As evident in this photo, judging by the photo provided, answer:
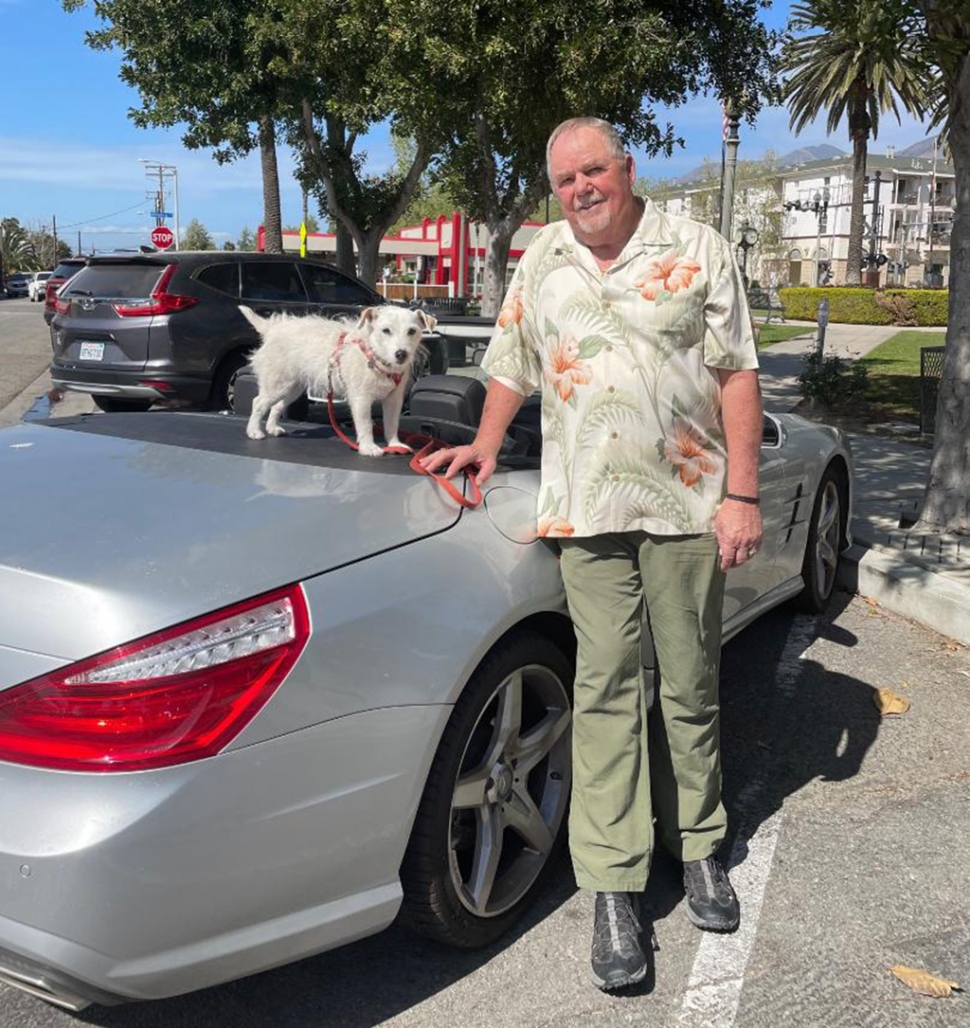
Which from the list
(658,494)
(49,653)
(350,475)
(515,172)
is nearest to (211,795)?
(49,653)

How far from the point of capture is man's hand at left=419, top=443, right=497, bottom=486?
Answer: 9.01 feet

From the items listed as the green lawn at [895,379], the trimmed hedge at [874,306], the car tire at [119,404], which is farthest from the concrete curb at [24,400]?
the trimmed hedge at [874,306]

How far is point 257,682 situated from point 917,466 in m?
8.18

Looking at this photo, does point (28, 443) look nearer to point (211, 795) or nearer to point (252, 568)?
point (252, 568)

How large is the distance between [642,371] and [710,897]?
138cm

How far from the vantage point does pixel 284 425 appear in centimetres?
343

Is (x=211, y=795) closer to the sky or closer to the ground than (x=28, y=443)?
closer to the ground

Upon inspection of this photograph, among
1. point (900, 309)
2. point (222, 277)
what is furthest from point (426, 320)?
point (900, 309)

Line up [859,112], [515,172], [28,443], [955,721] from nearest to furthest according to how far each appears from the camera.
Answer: [28,443] → [955,721] → [515,172] → [859,112]

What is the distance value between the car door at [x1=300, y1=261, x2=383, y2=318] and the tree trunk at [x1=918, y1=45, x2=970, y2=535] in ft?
22.1

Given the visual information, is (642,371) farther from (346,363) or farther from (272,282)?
(272,282)

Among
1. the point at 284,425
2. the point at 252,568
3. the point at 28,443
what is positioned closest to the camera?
the point at 252,568

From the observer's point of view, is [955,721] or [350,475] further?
[955,721]

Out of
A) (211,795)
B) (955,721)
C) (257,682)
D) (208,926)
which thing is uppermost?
(257,682)
